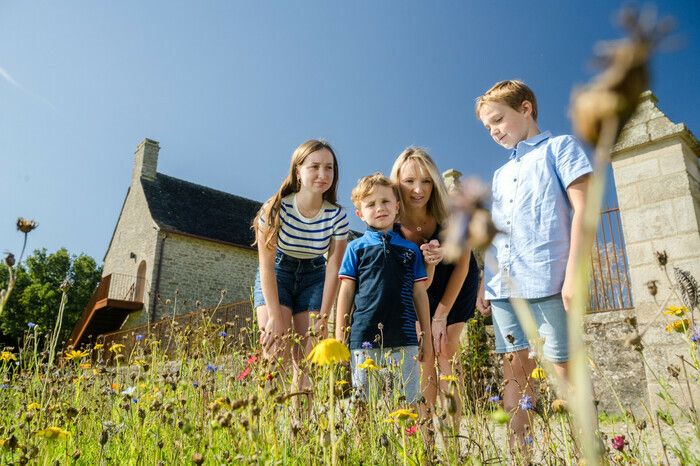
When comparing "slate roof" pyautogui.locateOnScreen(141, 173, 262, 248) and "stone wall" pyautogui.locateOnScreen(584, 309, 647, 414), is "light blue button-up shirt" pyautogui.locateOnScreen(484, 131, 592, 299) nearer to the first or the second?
"stone wall" pyautogui.locateOnScreen(584, 309, 647, 414)

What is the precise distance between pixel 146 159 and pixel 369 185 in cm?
2221

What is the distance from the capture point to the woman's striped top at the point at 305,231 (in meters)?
3.48

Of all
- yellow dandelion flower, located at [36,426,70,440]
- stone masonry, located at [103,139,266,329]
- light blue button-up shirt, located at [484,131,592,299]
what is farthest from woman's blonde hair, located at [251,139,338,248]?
stone masonry, located at [103,139,266,329]

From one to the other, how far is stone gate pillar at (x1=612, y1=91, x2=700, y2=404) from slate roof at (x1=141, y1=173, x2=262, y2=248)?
60.0 feet

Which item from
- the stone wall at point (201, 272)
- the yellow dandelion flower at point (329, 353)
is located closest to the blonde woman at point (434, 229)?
the yellow dandelion flower at point (329, 353)

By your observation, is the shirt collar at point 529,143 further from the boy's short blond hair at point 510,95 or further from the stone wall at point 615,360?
the stone wall at point 615,360

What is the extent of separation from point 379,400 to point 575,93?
232 cm

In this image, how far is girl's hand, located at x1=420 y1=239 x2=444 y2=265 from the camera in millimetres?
3074

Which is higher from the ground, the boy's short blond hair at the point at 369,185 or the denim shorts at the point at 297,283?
the boy's short blond hair at the point at 369,185

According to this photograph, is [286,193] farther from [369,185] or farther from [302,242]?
[369,185]

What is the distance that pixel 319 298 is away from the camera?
137 inches

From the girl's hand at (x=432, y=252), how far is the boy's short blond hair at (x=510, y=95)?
0.80 m

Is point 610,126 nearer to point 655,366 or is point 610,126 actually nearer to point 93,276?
point 655,366

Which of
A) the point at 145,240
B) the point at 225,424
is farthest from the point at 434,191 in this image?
the point at 145,240
